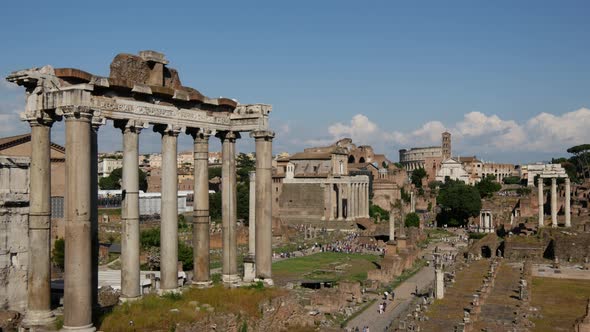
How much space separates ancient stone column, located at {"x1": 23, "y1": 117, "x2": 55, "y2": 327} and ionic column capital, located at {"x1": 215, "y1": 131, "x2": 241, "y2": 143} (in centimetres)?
579

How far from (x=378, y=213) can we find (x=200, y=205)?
264ft

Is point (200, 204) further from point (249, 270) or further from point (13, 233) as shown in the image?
point (13, 233)

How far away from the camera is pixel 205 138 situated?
18.5m

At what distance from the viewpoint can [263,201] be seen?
18.9 m

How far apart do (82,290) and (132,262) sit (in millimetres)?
2513

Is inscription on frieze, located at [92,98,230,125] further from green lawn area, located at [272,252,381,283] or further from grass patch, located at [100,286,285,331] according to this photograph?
green lawn area, located at [272,252,381,283]

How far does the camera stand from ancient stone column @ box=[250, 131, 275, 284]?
62.0 ft

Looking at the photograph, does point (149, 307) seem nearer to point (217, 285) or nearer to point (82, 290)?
point (82, 290)

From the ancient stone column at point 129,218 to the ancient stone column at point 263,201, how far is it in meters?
4.25

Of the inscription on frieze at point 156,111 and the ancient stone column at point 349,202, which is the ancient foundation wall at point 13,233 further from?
the ancient stone column at point 349,202

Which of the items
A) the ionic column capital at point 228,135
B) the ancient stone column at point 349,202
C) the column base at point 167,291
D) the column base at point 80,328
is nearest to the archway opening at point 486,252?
the ancient stone column at point 349,202

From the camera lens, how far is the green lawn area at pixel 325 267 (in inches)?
1748

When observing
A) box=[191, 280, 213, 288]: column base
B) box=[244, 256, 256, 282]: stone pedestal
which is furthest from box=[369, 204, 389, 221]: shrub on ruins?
box=[191, 280, 213, 288]: column base

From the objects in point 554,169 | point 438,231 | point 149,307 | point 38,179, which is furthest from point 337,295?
point 438,231
